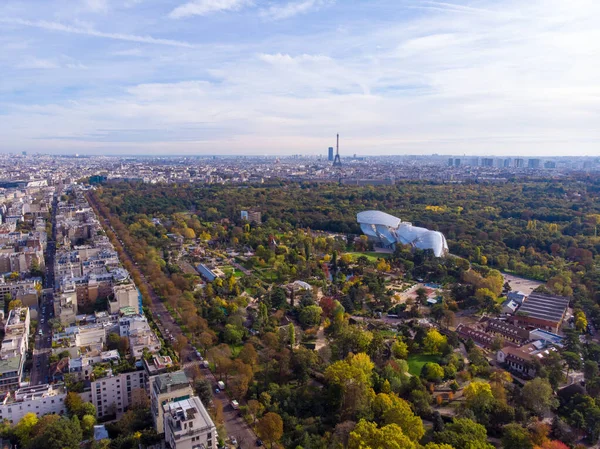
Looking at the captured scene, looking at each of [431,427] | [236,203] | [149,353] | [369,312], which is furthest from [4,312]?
[236,203]

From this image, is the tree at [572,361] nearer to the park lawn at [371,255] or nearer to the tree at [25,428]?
the park lawn at [371,255]

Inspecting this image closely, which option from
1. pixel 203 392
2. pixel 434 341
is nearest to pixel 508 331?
pixel 434 341

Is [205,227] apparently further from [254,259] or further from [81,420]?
[81,420]

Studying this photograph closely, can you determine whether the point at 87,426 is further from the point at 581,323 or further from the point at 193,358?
the point at 581,323

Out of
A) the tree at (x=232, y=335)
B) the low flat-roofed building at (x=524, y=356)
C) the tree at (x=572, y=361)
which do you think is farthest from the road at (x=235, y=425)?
the tree at (x=572, y=361)

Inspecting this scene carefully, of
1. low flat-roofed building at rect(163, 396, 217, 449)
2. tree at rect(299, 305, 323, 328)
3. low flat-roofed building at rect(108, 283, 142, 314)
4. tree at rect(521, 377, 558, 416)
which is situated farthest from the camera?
low flat-roofed building at rect(108, 283, 142, 314)

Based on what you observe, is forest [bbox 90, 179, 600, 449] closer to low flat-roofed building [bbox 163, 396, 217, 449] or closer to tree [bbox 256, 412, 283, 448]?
tree [bbox 256, 412, 283, 448]

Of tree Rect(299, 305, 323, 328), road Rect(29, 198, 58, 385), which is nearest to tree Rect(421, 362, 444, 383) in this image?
tree Rect(299, 305, 323, 328)
